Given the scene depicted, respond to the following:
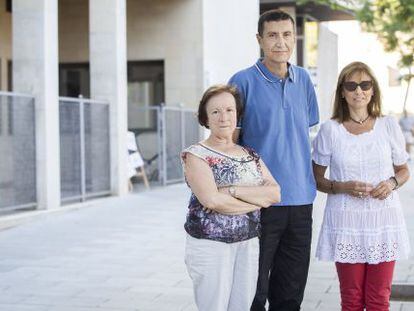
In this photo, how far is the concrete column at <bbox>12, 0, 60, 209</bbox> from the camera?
1281cm

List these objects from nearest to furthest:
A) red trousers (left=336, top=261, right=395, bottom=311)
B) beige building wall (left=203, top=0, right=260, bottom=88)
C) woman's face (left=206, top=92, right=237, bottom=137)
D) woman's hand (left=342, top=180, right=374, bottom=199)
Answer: woman's face (left=206, top=92, right=237, bottom=137), woman's hand (left=342, top=180, right=374, bottom=199), red trousers (left=336, top=261, right=395, bottom=311), beige building wall (left=203, top=0, right=260, bottom=88)

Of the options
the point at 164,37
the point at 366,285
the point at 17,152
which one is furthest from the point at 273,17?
the point at 164,37

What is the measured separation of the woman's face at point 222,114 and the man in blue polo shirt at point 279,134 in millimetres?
419

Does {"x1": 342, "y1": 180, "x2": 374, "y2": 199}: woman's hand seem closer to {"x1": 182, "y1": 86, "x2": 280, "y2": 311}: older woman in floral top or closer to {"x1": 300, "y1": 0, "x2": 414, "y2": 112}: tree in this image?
{"x1": 182, "y1": 86, "x2": 280, "y2": 311}: older woman in floral top

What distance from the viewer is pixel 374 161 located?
4.72 m

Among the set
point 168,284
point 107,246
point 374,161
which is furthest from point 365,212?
point 107,246

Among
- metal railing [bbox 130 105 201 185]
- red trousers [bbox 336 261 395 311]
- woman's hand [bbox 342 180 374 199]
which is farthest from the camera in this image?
metal railing [bbox 130 105 201 185]

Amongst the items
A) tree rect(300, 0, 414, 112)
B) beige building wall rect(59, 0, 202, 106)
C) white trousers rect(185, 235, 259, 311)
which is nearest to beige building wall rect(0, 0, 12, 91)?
beige building wall rect(59, 0, 202, 106)

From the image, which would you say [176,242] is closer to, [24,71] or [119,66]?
[24,71]

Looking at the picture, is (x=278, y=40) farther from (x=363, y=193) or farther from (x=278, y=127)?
(x=363, y=193)

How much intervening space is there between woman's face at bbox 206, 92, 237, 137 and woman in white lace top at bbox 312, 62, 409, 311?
0.74 meters

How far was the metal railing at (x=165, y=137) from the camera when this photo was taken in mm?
18438

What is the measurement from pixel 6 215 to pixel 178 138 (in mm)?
7781

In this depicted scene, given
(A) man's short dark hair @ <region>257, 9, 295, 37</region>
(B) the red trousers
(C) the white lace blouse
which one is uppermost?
(A) man's short dark hair @ <region>257, 9, 295, 37</region>
